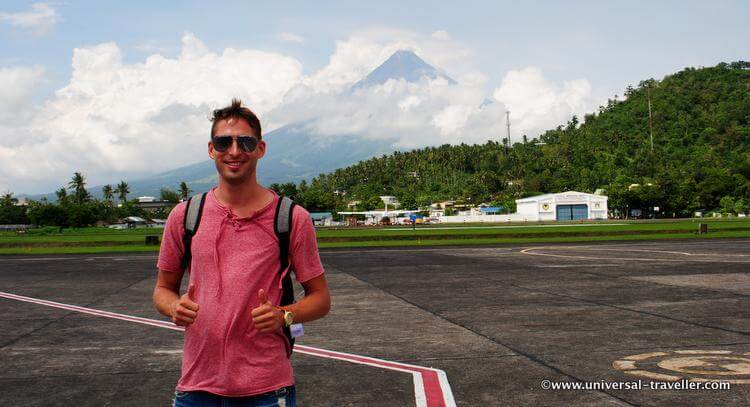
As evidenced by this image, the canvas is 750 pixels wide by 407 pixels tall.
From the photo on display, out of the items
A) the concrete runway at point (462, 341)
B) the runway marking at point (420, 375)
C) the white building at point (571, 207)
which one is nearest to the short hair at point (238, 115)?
the runway marking at point (420, 375)

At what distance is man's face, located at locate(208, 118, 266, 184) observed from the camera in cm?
342

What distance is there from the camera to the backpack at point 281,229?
3.35m

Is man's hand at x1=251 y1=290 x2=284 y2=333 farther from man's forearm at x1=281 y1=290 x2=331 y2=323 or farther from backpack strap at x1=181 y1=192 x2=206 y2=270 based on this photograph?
backpack strap at x1=181 y1=192 x2=206 y2=270

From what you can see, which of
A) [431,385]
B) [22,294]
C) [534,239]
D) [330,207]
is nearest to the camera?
[431,385]

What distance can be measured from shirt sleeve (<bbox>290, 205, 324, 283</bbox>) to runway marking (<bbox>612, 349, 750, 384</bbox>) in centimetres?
578

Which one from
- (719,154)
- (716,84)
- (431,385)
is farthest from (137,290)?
(716,84)

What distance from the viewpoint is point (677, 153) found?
159 m

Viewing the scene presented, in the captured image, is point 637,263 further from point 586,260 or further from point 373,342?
point 373,342

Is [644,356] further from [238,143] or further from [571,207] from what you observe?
[571,207]

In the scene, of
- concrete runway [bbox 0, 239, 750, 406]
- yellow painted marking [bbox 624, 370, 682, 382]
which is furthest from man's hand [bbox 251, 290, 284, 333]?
yellow painted marking [bbox 624, 370, 682, 382]

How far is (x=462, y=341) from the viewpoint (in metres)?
10.2

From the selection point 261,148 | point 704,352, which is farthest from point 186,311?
point 704,352

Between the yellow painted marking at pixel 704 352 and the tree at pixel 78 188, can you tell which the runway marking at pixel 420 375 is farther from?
the tree at pixel 78 188

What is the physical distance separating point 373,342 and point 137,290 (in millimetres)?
10598
